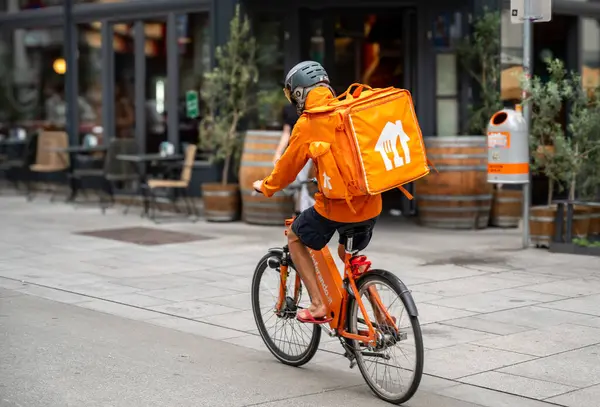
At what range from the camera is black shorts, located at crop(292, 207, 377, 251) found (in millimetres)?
6379

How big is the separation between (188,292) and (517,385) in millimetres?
3840

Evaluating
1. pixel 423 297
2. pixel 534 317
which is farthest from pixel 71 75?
pixel 534 317

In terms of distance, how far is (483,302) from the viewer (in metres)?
8.88

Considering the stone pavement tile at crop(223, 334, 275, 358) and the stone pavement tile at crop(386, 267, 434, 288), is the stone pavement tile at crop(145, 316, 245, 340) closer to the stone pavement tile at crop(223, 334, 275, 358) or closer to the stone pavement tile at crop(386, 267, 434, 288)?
the stone pavement tile at crop(223, 334, 275, 358)

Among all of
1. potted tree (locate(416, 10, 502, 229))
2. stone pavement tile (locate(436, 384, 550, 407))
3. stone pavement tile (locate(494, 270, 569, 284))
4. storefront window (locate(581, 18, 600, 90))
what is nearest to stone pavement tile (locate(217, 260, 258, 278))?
stone pavement tile (locate(494, 270, 569, 284))

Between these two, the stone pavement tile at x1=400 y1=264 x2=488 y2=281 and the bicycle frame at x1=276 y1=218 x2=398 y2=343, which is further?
the stone pavement tile at x1=400 y1=264 x2=488 y2=281

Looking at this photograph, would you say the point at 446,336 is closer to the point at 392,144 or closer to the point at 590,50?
the point at 392,144

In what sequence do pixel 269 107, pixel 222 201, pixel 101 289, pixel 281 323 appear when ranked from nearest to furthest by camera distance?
1. pixel 281 323
2. pixel 101 289
3. pixel 222 201
4. pixel 269 107

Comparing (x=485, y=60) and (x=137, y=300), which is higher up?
(x=485, y=60)

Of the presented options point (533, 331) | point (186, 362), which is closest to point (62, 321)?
point (186, 362)

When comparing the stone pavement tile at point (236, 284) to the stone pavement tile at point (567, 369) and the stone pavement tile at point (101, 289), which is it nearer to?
the stone pavement tile at point (101, 289)

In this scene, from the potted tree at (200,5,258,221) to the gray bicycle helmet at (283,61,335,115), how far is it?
8028 mm

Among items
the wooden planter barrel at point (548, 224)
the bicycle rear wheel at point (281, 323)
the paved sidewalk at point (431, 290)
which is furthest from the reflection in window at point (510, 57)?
the bicycle rear wheel at point (281, 323)

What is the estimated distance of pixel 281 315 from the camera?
7.02 m
